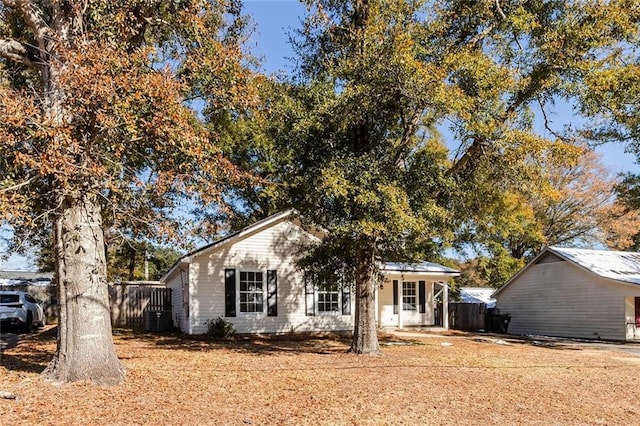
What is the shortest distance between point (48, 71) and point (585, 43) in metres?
10.2

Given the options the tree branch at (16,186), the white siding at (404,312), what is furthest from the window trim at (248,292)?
the tree branch at (16,186)

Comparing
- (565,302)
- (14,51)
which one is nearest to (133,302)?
(14,51)

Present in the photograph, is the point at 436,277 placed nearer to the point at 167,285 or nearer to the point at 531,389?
the point at 167,285

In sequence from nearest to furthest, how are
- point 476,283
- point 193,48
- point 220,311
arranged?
point 193,48 < point 220,311 < point 476,283

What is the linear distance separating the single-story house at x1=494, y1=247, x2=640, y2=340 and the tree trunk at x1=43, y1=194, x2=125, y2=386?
18.4 m

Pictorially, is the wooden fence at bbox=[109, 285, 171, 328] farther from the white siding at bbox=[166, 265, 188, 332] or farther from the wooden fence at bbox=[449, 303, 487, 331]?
the wooden fence at bbox=[449, 303, 487, 331]

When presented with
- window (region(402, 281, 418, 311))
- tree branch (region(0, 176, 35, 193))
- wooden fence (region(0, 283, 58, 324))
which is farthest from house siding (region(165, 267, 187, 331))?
tree branch (region(0, 176, 35, 193))

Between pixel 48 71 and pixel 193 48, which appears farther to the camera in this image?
pixel 193 48

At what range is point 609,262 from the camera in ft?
73.4

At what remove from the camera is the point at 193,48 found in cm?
980

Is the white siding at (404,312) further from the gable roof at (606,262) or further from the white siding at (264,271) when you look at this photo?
the gable roof at (606,262)

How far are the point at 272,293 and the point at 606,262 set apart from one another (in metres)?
14.3

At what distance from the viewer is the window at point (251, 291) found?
1812 cm

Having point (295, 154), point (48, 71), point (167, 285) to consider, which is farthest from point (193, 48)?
point (167, 285)
